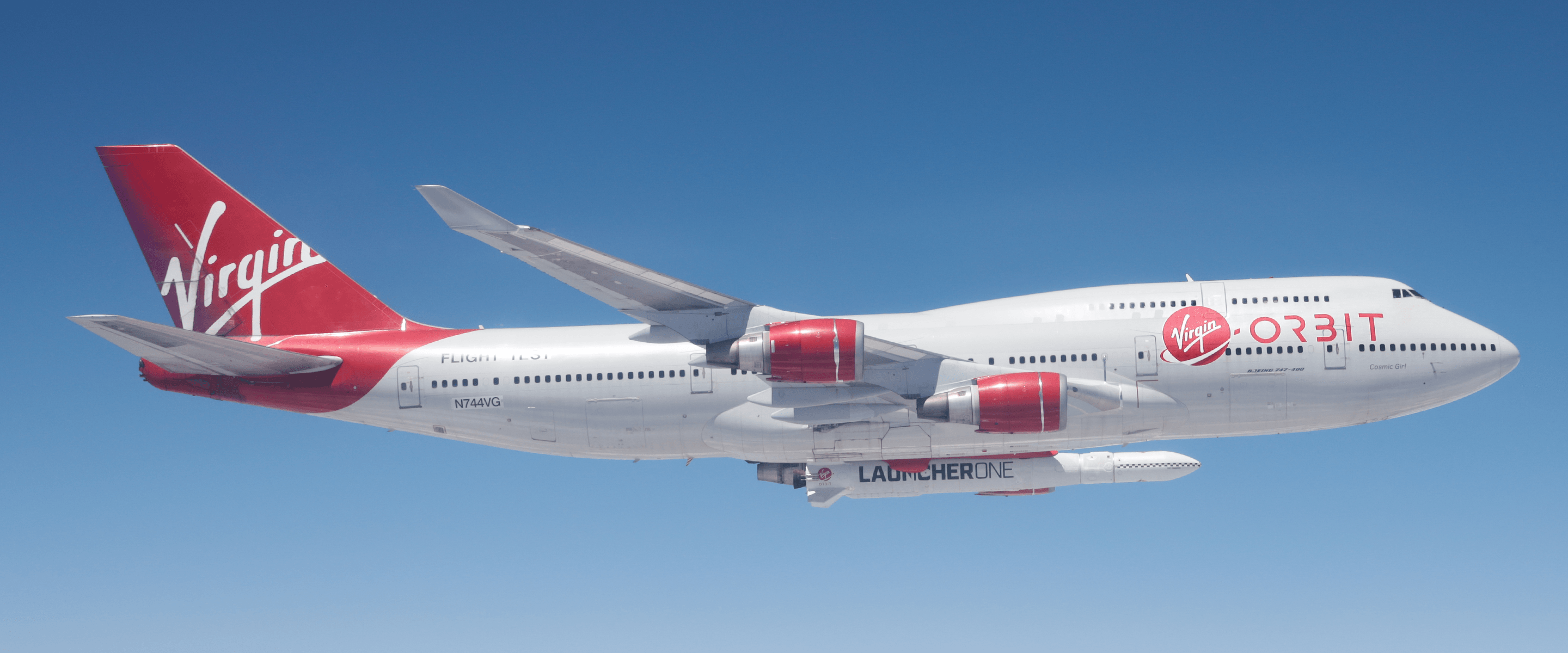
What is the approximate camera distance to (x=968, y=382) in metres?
29.5

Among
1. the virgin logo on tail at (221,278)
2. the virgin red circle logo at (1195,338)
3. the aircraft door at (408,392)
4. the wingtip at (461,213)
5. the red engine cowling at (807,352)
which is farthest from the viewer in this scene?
the virgin logo on tail at (221,278)

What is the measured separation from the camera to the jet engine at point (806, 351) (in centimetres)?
2650

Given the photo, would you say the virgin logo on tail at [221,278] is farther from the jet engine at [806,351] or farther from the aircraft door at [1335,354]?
the aircraft door at [1335,354]

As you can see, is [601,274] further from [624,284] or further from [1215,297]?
[1215,297]

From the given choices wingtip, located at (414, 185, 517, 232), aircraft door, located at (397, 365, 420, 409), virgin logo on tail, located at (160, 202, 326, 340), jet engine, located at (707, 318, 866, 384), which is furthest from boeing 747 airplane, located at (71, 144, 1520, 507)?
wingtip, located at (414, 185, 517, 232)

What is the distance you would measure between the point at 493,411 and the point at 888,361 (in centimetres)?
1242

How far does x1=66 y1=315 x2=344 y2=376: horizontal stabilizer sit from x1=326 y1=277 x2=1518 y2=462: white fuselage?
216 cm

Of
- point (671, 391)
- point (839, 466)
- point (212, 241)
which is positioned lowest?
point (839, 466)

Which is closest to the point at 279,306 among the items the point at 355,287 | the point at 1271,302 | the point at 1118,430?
the point at 355,287

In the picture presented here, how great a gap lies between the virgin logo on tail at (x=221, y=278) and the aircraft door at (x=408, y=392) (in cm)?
640

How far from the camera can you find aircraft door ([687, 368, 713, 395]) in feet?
103

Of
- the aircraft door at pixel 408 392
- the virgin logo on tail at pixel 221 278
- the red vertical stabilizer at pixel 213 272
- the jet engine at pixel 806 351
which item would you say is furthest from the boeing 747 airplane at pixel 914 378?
the virgin logo on tail at pixel 221 278

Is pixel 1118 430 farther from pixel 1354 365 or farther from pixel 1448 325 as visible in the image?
pixel 1448 325

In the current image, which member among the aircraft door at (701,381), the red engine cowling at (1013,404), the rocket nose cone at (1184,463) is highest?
the aircraft door at (701,381)
